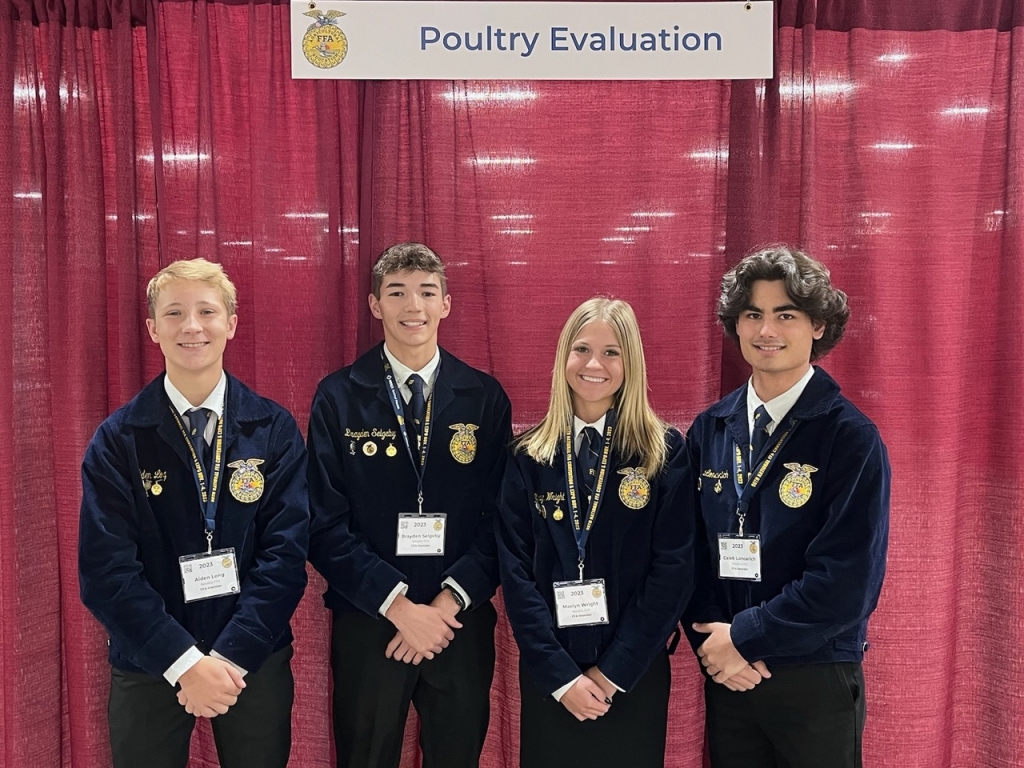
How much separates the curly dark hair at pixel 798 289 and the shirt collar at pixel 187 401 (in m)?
1.45

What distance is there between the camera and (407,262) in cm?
233

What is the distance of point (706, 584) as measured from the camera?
2141 mm

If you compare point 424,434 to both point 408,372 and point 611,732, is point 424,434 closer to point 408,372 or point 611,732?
point 408,372

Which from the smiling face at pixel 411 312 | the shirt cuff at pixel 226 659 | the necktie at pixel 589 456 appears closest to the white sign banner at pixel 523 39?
the smiling face at pixel 411 312

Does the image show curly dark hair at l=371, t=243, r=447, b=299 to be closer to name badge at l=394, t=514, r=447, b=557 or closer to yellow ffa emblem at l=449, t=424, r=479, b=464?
yellow ffa emblem at l=449, t=424, r=479, b=464

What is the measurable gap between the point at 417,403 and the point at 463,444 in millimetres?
186

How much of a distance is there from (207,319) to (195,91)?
37.9 inches

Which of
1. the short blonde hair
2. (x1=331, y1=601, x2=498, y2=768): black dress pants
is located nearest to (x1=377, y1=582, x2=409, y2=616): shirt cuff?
(x1=331, y1=601, x2=498, y2=768): black dress pants

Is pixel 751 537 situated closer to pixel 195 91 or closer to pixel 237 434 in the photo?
pixel 237 434

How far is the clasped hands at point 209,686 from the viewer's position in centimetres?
201

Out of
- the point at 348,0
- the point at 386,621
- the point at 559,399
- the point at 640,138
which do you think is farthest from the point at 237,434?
the point at 640,138

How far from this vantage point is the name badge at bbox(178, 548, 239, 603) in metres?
2.06

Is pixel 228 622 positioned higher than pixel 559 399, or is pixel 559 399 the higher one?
pixel 559 399

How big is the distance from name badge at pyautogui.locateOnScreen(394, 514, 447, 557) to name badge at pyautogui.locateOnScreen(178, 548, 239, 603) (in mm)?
455
